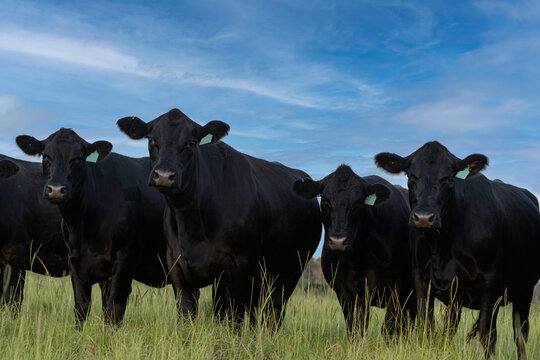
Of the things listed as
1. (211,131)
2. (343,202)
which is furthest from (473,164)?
(211,131)

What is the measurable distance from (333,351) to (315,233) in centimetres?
293

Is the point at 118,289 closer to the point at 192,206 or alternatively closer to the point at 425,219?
the point at 192,206

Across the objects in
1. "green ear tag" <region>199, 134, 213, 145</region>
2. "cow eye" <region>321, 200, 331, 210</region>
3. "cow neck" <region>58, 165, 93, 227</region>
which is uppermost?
"green ear tag" <region>199, 134, 213, 145</region>

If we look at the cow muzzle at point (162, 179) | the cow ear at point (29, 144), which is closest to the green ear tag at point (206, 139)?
the cow muzzle at point (162, 179)

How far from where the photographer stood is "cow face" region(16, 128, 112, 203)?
285 inches

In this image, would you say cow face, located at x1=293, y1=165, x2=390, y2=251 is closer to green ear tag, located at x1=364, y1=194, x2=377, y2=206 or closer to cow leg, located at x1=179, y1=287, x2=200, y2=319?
green ear tag, located at x1=364, y1=194, x2=377, y2=206

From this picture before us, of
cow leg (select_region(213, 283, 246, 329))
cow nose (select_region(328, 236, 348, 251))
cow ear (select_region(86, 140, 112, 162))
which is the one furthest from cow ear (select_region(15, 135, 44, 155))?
cow nose (select_region(328, 236, 348, 251))

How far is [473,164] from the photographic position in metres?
7.15

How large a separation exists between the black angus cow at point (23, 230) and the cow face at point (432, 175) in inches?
204

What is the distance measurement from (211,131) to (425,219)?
8.38ft

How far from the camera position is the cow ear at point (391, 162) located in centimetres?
738

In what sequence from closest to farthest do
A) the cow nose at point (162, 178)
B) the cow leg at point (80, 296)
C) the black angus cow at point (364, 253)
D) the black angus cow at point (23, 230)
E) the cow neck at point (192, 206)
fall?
the cow nose at point (162, 178), the cow neck at point (192, 206), the black angus cow at point (364, 253), the cow leg at point (80, 296), the black angus cow at point (23, 230)

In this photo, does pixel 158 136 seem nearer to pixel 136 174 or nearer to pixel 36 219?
pixel 136 174

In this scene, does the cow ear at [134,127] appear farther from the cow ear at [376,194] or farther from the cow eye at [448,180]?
the cow eye at [448,180]
